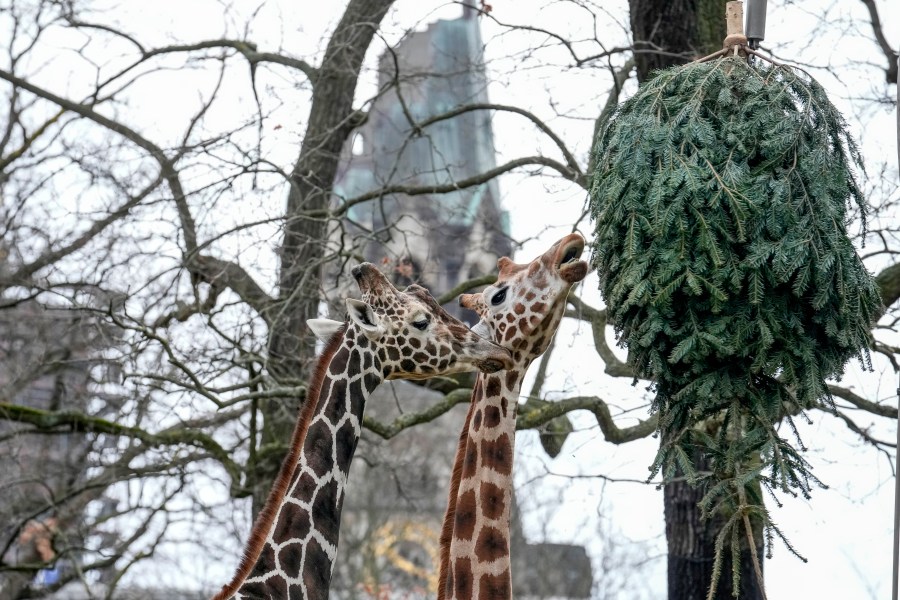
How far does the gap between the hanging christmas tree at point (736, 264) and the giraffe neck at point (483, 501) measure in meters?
0.70

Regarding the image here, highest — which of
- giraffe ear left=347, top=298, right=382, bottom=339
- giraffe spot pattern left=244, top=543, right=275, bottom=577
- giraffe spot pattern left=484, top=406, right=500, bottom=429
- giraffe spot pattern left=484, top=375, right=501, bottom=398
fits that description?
giraffe ear left=347, top=298, right=382, bottom=339

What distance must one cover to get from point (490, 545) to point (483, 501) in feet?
0.71

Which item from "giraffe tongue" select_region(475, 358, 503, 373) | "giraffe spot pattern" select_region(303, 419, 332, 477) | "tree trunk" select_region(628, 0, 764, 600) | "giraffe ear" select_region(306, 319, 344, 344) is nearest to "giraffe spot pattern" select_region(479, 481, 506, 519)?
"giraffe tongue" select_region(475, 358, 503, 373)

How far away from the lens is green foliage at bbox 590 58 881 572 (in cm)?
688

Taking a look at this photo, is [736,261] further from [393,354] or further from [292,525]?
[292,525]

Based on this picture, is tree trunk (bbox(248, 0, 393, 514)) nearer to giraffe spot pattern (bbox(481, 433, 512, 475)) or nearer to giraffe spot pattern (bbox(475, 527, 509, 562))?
giraffe spot pattern (bbox(481, 433, 512, 475))

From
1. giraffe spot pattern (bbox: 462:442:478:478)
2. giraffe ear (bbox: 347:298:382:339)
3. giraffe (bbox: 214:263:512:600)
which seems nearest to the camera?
giraffe (bbox: 214:263:512:600)

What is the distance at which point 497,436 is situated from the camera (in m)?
7.16

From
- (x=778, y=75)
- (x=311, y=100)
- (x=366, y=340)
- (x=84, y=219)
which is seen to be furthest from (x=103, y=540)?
(x=778, y=75)

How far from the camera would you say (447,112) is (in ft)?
38.5

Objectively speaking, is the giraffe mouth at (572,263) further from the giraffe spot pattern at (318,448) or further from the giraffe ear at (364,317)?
the giraffe spot pattern at (318,448)

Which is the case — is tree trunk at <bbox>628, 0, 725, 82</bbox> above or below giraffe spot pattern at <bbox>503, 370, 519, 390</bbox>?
above

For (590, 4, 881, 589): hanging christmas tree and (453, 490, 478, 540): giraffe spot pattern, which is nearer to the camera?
(590, 4, 881, 589): hanging christmas tree

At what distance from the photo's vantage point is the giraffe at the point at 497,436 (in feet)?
22.9
